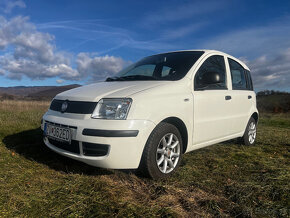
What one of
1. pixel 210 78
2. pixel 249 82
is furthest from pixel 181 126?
pixel 249 82

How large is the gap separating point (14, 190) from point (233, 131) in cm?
347

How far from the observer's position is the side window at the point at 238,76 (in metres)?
4.16

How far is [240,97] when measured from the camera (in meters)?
4.12

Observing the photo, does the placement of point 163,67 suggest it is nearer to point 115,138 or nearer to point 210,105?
point 210,105

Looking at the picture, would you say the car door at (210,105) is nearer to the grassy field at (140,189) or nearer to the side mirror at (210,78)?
the side mirror at (210,78)

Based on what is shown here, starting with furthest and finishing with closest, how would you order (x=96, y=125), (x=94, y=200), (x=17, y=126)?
1. (x=17, y=126)
2. (x=96, y=125)
3. (x=94, y=200)

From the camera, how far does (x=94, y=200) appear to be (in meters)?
2.00

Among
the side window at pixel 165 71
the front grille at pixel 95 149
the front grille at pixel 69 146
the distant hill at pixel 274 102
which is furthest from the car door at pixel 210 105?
the distant hill at pixel 274 102

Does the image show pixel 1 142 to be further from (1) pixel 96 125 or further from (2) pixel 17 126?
(1) pixel 96 125

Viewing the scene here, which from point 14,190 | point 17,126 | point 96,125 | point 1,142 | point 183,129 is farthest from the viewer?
point 17,126

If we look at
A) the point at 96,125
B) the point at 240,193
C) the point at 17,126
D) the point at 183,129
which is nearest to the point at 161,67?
the point at 183,129

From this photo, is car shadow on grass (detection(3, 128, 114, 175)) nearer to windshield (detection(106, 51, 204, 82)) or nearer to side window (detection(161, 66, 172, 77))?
windshield (detection(106, 51, 204, 82))

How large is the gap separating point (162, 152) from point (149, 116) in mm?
534

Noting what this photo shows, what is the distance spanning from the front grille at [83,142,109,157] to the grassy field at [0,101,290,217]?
0.99ft
